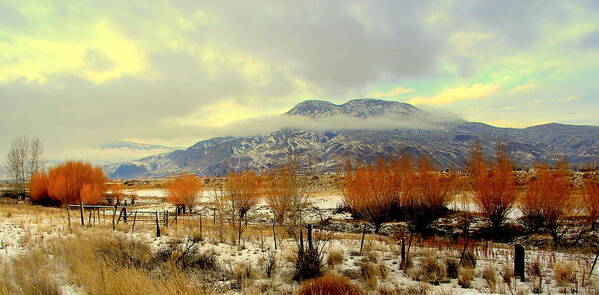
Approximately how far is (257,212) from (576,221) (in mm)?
29056

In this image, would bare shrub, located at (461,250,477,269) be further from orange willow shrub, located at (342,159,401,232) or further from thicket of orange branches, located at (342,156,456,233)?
orange willow shrub, located at (342,159,401,232)

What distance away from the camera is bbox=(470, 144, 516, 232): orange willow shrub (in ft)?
67.5

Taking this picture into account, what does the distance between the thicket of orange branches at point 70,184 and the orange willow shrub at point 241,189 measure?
2669cm

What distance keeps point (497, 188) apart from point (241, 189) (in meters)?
20.7

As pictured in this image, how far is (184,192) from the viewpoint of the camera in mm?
40000

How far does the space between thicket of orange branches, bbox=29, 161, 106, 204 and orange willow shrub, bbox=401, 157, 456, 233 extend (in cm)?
4240

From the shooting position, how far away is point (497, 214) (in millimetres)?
21109

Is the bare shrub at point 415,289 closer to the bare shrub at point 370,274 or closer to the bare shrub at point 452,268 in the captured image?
the bare shrub at point 370,274

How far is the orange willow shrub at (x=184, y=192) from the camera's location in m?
39.7

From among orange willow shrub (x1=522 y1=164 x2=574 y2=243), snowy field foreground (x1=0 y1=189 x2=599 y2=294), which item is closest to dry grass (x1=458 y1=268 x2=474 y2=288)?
snowy field foreground (x1=0 y1=189 x2=599 y2=294)

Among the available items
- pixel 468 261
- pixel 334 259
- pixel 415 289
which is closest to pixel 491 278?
pixel 468 261

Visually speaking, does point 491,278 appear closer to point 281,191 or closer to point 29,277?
point 29,277

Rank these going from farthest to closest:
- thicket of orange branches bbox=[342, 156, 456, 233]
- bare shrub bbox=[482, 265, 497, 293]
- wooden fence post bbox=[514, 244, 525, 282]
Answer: thicket of orange branches bbox=[342, 156, 456, 233] → wooden fence post bbox=[514, 244, 525, 282] → bare shrub bbox=[482, 265, 497, 293]

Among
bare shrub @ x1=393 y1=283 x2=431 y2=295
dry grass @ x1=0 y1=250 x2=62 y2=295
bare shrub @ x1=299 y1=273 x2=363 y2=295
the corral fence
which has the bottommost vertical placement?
the corral fence
